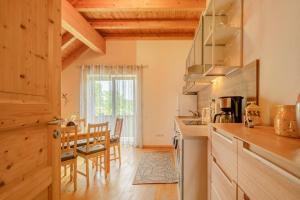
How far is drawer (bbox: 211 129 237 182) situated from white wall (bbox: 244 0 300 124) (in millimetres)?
422

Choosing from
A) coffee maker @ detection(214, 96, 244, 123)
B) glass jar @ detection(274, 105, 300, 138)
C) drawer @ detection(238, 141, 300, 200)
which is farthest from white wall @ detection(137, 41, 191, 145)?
drawer @ detection(238, 141, 300, 200)

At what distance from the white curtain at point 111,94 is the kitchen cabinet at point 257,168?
4306 millimetres

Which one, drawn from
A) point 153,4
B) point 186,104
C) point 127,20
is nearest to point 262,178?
point 153,4

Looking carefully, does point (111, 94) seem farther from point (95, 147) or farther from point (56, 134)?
point (56, 134)

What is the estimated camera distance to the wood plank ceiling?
361 centimetres

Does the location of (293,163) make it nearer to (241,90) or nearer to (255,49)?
(255,49)

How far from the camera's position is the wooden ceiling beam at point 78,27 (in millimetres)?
3467

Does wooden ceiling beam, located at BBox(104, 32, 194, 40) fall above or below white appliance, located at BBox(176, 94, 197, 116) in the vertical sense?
above

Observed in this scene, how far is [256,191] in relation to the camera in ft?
2.51

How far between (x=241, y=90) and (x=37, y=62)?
1704mm

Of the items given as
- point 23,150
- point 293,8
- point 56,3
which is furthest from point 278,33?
point 23,150

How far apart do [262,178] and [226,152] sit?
46cm

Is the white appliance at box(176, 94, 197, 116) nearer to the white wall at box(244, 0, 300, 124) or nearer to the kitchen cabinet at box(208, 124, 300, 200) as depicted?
the white wall at box(244, 0, 300, 124)

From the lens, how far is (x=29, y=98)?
3.59ft
